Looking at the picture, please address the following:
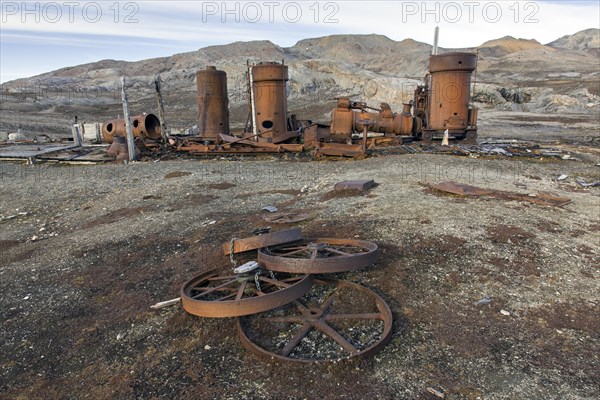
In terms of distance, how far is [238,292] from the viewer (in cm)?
411

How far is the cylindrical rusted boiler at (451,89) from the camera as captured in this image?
13883 millimetres

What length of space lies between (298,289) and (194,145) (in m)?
11.2

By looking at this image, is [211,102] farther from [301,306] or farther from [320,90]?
[320,90]

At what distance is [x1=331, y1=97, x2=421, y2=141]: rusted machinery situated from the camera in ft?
46.3

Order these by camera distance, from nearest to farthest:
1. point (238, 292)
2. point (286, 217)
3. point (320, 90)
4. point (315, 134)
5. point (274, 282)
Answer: point (238, 292) < point (274, 282) < point (286, 217) < point (315, 134) < point (320, 90)

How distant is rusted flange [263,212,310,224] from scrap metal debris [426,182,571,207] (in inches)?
106

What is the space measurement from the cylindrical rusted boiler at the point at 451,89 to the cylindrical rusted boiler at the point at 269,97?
514 centimetres

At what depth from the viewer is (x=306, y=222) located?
21.3ft

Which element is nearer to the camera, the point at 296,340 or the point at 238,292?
the point at 296,340

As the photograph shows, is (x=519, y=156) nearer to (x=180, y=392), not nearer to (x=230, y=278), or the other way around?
(x=230, y=278)

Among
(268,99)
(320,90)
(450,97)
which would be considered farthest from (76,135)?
(320,90)

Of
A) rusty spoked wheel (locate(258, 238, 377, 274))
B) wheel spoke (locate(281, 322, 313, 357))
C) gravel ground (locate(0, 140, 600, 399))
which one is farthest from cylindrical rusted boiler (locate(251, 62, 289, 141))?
wheel spoke (locate(281, 322, 313, 357))

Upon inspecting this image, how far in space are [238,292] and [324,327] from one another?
35.6 inches

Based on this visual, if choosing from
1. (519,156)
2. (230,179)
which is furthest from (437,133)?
(230,179)
